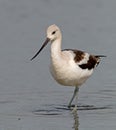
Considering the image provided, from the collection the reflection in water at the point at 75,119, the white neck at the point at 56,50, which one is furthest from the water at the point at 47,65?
the white neck at the point at 56,50

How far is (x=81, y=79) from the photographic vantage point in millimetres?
12164

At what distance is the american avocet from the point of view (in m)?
11.7

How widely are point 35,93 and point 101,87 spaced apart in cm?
113

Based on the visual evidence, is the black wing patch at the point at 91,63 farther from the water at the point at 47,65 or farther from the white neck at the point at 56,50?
the white neck at the point at 56,50

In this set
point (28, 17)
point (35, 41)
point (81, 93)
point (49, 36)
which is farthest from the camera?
point (28, 17)

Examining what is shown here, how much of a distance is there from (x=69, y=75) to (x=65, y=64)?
0.19m

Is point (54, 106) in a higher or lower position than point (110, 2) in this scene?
lower

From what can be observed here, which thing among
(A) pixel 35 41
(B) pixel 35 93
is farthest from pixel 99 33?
(B) pixel 35 93

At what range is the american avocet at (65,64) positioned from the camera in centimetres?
1172

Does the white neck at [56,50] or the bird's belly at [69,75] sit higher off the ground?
the white neck at [56,50]

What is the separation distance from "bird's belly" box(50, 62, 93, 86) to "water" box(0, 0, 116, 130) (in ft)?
1.19

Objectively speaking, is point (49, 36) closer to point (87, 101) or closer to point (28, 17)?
point (87, 101)

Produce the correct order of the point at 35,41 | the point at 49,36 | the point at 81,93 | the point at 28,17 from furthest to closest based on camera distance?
1. the point at 28,17
2. the point at 35,41
3. the point at 81,93
4. the point at 49,36

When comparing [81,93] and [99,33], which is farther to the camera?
[99,33]
